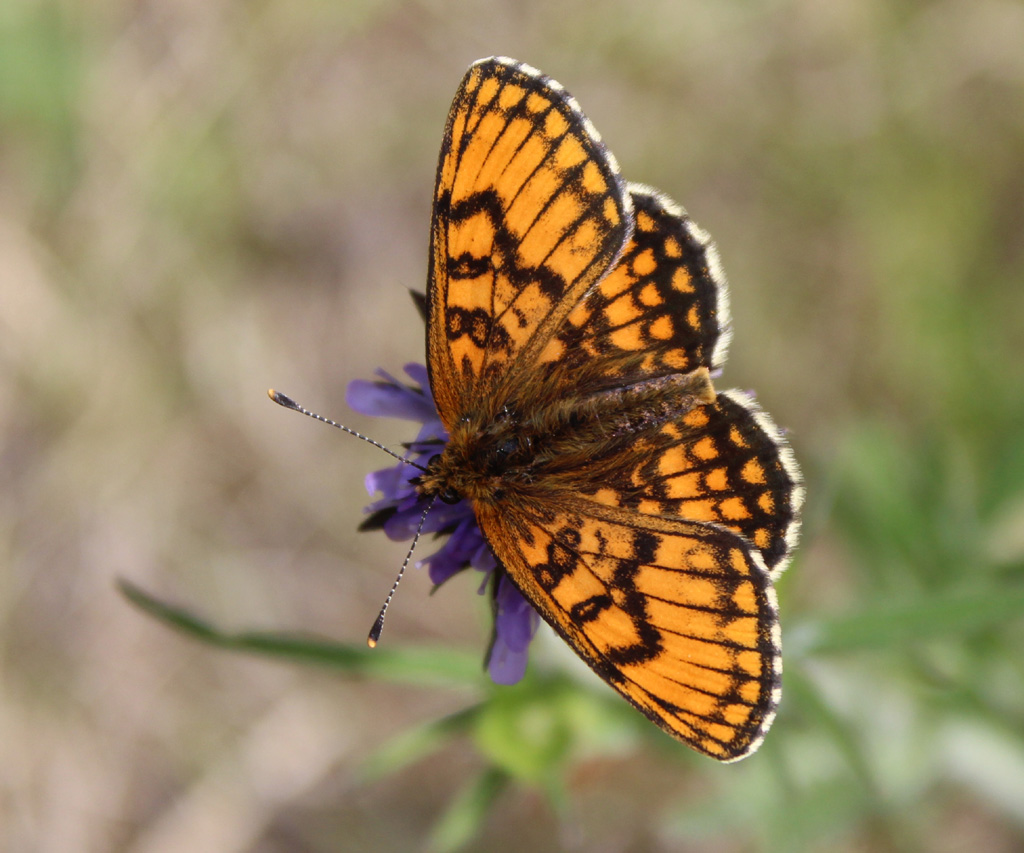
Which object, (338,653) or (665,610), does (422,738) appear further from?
(665,610)

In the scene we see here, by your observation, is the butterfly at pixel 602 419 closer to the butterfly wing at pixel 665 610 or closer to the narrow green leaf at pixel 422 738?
the butterfly wing at pixel 665 610

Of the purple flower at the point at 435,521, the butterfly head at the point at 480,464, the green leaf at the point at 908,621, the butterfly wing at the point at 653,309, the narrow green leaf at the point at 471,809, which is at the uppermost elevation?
→ the butterfly wing at the point at 653,309

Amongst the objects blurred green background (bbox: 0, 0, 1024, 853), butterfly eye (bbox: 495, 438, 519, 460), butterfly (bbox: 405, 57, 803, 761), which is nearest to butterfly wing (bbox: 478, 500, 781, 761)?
butterfly (bbox: 405, 57, 803, 761)

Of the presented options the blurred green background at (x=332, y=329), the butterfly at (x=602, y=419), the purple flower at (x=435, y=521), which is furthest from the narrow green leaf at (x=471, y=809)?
the blurred green background at (x=332, y=329)

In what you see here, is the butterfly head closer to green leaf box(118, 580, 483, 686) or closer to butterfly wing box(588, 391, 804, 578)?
butterfly wing box(588, 391, 804, 578)

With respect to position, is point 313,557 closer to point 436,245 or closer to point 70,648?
point 70,648

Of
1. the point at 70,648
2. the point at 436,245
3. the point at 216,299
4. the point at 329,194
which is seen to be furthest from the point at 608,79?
the point at 70,648

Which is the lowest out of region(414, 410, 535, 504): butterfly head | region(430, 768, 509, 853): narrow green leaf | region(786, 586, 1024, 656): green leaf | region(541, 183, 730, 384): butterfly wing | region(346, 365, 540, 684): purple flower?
region(430, 768, 509, 853): narrow green leaf
